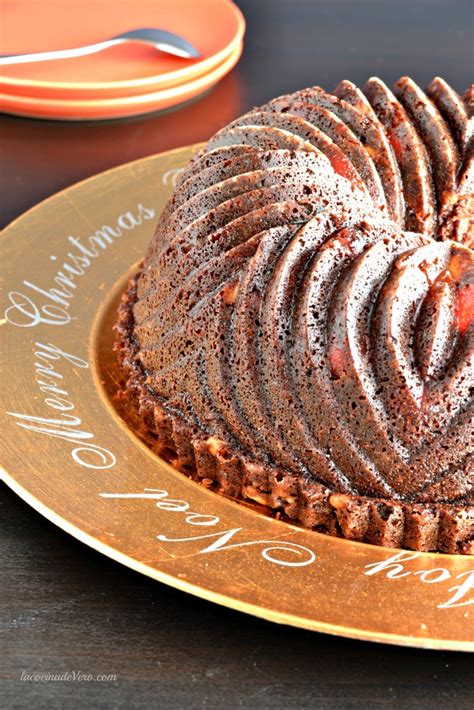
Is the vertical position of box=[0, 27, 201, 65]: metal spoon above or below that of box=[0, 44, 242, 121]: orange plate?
above

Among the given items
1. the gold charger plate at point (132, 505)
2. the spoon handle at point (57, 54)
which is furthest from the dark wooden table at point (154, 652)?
the spoon handle at point (57, 54)

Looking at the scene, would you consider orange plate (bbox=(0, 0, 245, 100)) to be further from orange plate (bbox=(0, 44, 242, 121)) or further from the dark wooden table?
the dark wooden table

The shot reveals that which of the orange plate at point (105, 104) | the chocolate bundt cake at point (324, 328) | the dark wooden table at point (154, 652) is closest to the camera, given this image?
the dark wooden table at point (154, 652)

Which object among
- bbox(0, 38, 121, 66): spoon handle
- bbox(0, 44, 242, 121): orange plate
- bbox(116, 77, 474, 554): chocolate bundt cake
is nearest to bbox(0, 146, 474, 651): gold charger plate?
bbox(116, 77, 474, 554): chocolate bundt cake

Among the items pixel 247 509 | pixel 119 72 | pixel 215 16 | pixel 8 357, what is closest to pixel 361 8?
pixel 215 16

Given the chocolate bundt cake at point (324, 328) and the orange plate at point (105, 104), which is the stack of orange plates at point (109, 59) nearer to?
the orange plate at point (105, 104)

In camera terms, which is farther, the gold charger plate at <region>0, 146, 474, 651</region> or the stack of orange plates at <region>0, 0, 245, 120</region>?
the stack of orange plates at <region>0, 0, 245, 120</region>

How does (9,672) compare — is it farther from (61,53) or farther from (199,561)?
(61,53)
